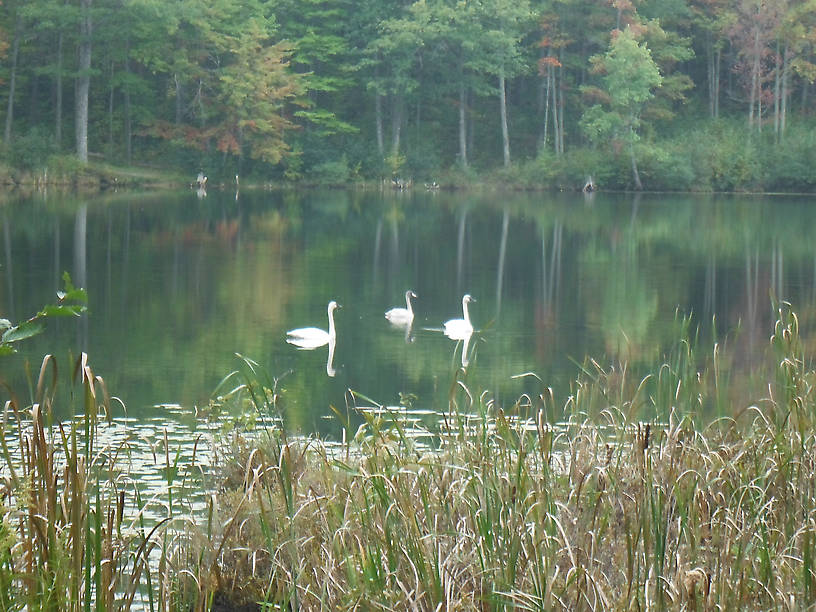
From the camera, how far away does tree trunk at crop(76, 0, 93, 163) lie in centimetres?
4275

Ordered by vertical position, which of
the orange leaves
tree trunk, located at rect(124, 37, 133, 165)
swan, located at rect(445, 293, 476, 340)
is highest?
the orange leaves

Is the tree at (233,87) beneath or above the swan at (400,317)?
above

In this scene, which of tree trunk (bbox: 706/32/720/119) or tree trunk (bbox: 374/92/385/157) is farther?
tree trunk (bbox: 706/32/720/119)

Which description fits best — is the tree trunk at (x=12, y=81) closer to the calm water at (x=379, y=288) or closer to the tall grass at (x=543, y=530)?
the calm water at (x=379, y=288)

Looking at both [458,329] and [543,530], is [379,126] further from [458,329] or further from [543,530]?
[543,530]

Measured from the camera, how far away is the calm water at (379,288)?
1111cm

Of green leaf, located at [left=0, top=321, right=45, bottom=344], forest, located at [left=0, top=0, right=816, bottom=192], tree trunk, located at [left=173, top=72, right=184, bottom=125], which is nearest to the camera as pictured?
green leaf, located at [left=0, top=321, right=45, bottom=344]

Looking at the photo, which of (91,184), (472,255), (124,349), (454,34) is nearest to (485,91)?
(454,34)

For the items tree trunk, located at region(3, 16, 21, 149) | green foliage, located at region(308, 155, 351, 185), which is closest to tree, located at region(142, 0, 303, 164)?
green foliage, located at region(308, 155, 351, 185)

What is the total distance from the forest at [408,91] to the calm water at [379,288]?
1137cm

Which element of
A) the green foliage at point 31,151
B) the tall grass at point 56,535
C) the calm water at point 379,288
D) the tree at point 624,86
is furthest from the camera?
the tree at point 624,86

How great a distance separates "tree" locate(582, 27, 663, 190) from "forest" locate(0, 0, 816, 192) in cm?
8

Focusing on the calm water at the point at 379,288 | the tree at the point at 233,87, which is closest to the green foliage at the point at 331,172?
the tree at the point at 233,87

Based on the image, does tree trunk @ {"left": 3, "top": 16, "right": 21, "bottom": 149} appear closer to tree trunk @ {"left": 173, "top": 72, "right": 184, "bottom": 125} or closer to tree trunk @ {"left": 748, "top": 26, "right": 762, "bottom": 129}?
tree trunk @ {"left": 173, "top": 72, "right": 184, "bottom": 125}
